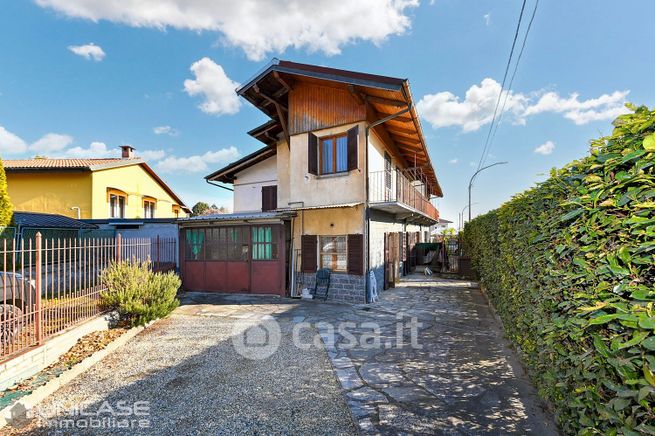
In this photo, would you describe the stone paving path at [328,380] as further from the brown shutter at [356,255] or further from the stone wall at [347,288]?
the brown shutter at [356,255]

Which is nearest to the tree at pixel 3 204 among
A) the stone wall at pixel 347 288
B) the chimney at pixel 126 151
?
the chimney at pixel 126 151

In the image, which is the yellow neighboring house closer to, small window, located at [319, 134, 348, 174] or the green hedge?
small window, located at [319, 134, 348, 174]

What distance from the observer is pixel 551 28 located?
247 inches

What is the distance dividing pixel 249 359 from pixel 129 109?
1651cm

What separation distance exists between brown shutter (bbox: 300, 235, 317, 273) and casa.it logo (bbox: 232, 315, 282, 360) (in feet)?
9.04

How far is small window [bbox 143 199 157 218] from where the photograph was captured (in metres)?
20.7

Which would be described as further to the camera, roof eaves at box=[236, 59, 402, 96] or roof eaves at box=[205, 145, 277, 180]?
roof eaves at box=[205, 145, 277, 180]

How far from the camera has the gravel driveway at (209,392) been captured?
3229mm

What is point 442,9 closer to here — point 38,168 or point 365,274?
point 365,274

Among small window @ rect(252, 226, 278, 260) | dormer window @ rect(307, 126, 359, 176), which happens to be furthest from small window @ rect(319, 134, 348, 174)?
small window @ rect(252, 226, 278, 260)

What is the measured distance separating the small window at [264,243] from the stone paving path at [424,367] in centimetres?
217

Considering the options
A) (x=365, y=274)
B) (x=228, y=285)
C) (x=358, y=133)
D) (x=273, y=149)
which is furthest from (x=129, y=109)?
(x=365, y=274)

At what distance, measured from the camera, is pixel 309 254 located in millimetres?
10172

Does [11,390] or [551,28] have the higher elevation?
[551,28]
